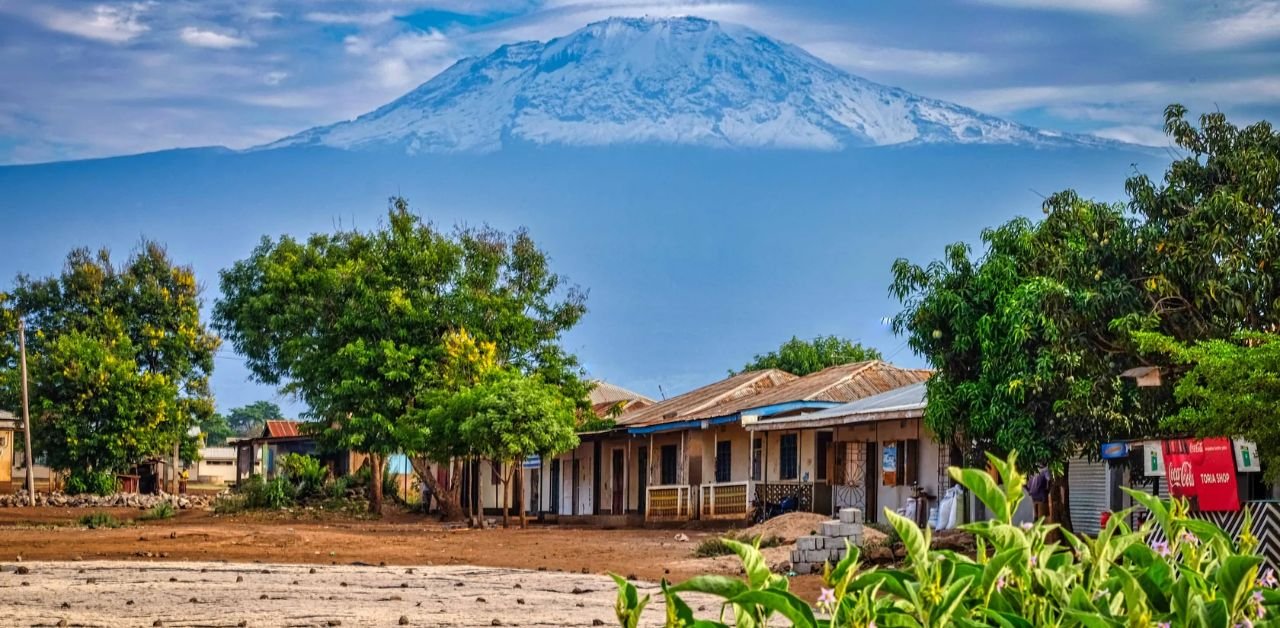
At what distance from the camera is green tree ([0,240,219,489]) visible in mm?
50750

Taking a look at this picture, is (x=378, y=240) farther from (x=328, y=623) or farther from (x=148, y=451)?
(x=328, y=623)

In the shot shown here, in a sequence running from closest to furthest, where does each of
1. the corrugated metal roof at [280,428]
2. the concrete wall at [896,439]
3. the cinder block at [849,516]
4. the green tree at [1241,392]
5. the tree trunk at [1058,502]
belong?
the green tree at [1241,392] → the cinder block at [849,516] → the tree trunk at [1058,502] → the concrete wall at [896,439] → the corrugated metal roof at [280,428]

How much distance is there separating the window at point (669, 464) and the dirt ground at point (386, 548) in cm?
555

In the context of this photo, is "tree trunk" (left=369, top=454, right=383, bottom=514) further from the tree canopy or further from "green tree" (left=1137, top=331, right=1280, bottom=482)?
"green tree" (left=1137, top=331, right=1280, bottom=482)

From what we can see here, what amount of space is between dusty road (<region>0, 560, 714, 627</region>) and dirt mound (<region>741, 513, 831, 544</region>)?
17.7ft

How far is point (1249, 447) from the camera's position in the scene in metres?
16.2

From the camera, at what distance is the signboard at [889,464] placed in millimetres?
28766

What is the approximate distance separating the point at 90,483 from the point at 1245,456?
43814mm

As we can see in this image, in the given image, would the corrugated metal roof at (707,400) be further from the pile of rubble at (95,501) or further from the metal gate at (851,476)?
the pile of rubble at (95,501)

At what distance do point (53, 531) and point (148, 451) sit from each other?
929 inches

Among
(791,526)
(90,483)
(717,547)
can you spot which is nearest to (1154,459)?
(717,547)

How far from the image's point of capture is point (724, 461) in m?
36.2

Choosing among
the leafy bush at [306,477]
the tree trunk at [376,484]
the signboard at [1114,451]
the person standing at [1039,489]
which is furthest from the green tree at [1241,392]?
the leafy bush at [306,477]

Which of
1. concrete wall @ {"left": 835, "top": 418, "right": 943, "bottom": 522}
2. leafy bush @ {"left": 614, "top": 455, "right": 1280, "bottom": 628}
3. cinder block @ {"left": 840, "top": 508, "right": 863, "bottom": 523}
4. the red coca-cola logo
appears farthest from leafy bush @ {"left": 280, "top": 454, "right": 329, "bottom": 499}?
leafy bush @ {"left": 614, "top": 455, "right": 1280, "bottom": 628}
